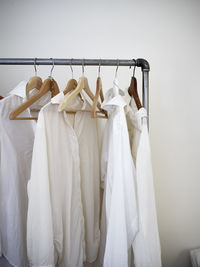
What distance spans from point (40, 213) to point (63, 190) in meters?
0.13

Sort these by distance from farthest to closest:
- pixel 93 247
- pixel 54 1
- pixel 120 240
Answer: pixel 54 1
pixel 93 247
pixel 120 240

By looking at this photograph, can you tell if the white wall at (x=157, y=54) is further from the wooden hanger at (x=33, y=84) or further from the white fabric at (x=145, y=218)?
the white fabric at (x=145, y=218)

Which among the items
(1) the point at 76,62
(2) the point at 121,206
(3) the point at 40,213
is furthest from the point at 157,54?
(3) the point at 40,213

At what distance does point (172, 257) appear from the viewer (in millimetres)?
1037

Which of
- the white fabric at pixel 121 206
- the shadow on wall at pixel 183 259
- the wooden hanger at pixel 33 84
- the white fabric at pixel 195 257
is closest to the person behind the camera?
the white fabric at pixel 121 206

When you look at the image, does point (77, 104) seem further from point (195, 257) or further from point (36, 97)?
point (195, 257)

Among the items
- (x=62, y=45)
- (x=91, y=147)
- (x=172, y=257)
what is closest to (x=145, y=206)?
(x=91, y=147)

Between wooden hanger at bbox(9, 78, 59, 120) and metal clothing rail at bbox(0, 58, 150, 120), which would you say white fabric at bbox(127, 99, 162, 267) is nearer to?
metal clothing rail at bbox(0, 58, 150, 120)

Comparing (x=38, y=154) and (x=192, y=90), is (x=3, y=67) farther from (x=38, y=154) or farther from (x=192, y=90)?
(x=192, y=90)

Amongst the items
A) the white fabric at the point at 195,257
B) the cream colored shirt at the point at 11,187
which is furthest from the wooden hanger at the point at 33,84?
the white fabric at the point at 195,257

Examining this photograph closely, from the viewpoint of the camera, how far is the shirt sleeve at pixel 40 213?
541mm

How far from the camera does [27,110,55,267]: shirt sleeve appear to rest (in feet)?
1.77

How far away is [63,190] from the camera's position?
65 centimetres

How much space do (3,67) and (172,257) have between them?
175 centimetres
